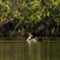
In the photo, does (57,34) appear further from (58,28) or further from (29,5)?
(29,5)

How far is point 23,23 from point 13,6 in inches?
244

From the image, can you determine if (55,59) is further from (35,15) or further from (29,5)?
(29,5)

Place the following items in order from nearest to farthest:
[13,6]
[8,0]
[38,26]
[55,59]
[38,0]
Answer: [55,59]
[38,0]
[8,0]
[13,6]
[38,26]

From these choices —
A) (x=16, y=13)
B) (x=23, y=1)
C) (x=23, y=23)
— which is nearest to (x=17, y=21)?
(x=23, y=23)

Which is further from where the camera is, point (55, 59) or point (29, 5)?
point (29, 5)

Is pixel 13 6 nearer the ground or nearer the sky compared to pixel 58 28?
nearer the sky

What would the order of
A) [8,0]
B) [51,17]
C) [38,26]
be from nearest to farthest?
[8,0]
[51,17]
[38,26]

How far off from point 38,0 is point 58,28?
1122 cm

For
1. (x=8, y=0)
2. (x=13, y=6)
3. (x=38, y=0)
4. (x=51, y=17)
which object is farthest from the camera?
(x=51, y=17)

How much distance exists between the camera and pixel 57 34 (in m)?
30.7

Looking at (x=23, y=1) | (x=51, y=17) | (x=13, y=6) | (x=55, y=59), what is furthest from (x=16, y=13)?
(x=55, y=59)

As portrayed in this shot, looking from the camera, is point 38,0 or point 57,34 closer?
point 38,0

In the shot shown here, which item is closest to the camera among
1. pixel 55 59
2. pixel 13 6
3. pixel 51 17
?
pixel 55 59

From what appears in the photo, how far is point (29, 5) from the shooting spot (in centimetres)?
2270
